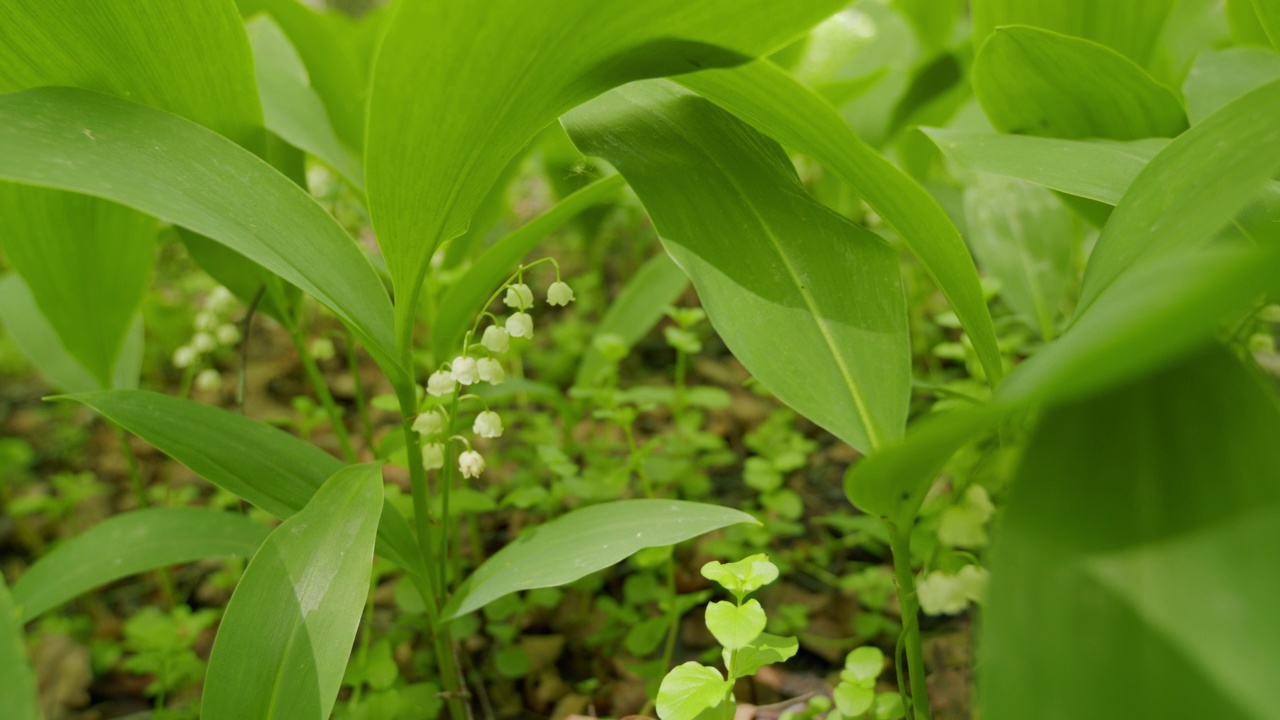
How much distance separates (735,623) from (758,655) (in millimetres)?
68

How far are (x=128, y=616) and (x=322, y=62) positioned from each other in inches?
45.5

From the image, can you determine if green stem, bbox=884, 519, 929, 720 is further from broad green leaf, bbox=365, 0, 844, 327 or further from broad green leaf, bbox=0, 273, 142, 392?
broad green leaf, bbox=0, 273, 142, 392

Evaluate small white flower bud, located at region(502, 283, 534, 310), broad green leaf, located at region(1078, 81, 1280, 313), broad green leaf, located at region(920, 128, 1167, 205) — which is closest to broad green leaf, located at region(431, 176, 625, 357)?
small white flower bud, located at region(502, 283, 534, 310)

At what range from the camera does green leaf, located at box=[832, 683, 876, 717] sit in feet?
2.28

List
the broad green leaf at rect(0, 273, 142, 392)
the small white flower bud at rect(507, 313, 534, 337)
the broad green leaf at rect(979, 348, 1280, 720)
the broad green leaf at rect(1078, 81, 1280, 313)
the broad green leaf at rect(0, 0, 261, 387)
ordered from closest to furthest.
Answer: the broad green leaf at rect(979, 348, 1280, 720)
the broad green leaf at rect(1078, 81, 1280, 313)
the broad green leaf at rect(0, 0, 261, 387)
the small white flower bud at rect(507, 313, 534, 337)
the broad green leaf at rect(0, 273, 142, 392)

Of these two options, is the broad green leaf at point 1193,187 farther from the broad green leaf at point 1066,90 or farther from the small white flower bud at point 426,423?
the small white flower bud at point 426,423

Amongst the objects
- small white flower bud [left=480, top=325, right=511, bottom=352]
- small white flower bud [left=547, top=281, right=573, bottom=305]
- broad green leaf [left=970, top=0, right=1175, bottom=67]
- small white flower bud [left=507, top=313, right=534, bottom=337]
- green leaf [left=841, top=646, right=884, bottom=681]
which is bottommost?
green leaf [left=841, top=646, right=884, bottom=681]

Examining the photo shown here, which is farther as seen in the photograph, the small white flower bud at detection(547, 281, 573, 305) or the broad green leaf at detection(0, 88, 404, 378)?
the small white flower bud at detection(547, 281, 573, 305)

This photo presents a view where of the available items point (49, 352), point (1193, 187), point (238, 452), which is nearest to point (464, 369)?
point (238, 452)

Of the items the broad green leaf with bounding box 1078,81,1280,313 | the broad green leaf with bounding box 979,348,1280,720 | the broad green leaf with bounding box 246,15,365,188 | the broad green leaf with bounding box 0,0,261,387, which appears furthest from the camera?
the broad green leaf with bounding box 246,15,365,188

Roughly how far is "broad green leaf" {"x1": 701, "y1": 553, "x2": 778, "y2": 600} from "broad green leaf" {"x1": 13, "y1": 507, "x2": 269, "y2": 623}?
2.01 ft

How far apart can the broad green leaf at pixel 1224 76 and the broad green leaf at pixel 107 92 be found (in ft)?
3.76

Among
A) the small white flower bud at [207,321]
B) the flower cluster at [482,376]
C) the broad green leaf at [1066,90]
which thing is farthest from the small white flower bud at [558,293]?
the small white flower bud at [207,321]

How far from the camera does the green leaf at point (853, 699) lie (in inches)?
27.4
